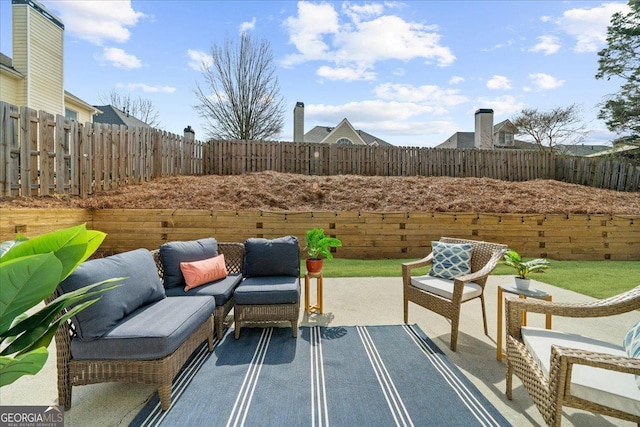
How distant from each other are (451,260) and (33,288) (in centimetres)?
351

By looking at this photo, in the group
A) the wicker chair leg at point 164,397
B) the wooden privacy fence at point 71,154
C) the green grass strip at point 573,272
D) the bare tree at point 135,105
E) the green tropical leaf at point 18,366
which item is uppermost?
the bare tree at point 135,105

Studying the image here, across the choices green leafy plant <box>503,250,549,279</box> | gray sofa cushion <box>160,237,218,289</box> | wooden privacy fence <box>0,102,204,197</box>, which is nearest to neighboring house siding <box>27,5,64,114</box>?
wooden privacy fence <box>0,102,204,197</box>

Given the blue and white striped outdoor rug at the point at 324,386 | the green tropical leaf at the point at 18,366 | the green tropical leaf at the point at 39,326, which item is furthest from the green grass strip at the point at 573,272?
the green tropical leaf at the point at 18,366

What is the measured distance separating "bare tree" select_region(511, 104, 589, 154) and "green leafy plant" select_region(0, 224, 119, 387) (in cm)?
2007

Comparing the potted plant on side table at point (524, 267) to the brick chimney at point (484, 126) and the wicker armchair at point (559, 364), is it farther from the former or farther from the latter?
the brick chimney at point (484, 126)

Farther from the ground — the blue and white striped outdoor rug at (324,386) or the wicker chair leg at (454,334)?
the wicker chair leg at (454,334)

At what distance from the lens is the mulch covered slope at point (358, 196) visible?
6727 millimetres

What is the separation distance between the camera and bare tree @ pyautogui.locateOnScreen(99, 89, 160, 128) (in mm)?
23484

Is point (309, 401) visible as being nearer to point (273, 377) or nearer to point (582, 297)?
point (273, 377)

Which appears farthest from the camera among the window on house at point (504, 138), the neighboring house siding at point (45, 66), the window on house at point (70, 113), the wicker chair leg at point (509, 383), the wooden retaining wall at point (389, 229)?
the window on house at point (504, 138)

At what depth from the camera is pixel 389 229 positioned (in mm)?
6465

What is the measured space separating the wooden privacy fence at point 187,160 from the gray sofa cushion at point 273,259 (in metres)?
4.53

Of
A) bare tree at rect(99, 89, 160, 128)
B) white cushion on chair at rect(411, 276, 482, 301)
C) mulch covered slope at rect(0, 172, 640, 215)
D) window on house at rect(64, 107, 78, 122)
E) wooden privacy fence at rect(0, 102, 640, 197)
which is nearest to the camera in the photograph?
white cushion on chair at rect(411, 276, 482, 301)

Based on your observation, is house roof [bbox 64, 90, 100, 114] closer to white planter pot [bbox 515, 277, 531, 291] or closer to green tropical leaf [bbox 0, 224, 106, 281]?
green tropical leaf [bbox 0, 224, 106, 281]
